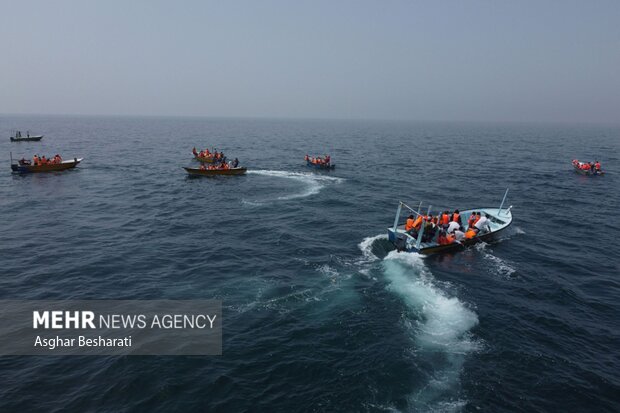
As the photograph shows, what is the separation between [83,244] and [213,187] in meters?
26.5

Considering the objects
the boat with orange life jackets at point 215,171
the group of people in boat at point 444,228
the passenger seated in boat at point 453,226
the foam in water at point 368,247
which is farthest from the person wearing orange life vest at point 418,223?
the boat with orange life jackets at point 215,171

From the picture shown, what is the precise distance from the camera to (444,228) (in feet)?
121

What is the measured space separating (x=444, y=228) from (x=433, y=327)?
51.4ft

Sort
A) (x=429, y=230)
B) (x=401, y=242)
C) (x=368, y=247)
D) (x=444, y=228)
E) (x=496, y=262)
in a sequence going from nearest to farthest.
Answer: (x=496, y=262), (x=401, y=242), (x=429, y=230), (x=368, y=247), (x=444, y=228)

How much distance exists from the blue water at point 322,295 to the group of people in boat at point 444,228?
163 centimetres

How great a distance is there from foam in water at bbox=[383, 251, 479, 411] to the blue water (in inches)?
4.0

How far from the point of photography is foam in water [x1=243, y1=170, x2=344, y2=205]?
54.9 metres

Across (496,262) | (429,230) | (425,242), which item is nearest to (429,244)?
(425,242)

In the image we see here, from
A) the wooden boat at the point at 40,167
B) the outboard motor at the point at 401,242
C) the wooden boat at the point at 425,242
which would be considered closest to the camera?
the wooden boat at the point at 425,242

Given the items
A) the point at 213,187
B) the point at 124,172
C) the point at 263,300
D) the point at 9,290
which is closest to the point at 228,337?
the point at 263,300

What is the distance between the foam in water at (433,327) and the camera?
1814 centimetres

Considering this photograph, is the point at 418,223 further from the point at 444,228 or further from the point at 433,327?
the point at 433,327

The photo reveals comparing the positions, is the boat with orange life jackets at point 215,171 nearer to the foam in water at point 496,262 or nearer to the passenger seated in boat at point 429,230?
the passenger seated in boat at point 429,230

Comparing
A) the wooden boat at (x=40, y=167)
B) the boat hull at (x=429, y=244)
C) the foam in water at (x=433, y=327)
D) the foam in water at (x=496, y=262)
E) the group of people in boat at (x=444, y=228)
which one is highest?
the wooden boat at (x=40, y=167)
